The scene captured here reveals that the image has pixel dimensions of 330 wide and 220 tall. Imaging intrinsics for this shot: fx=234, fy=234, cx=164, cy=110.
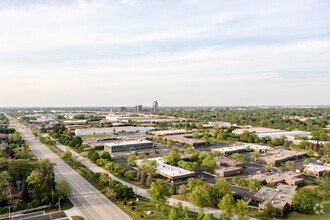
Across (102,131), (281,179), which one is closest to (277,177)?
(281,179)

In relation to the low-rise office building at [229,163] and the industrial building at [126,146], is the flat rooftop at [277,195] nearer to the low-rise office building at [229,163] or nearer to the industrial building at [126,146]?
the low-rise office building at [229,163]

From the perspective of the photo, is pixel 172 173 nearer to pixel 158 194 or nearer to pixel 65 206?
pixel 158 194

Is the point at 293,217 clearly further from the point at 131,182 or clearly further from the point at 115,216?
the point at 131,182

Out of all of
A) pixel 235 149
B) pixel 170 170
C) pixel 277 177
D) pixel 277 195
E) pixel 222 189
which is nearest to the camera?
pixel 222 189

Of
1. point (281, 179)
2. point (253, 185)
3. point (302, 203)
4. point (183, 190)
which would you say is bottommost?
point (281, 179)

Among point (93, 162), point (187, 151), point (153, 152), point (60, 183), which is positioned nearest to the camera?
point (60, 183)

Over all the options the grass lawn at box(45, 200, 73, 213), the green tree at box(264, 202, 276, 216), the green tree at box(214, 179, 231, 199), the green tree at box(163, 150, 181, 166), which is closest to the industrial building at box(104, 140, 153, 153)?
the green tree at box(163, 150, 181, 166)

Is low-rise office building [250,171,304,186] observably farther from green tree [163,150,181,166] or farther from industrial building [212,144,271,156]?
industrial building [212,144,271,156]

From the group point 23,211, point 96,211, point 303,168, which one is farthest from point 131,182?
point 303,168
